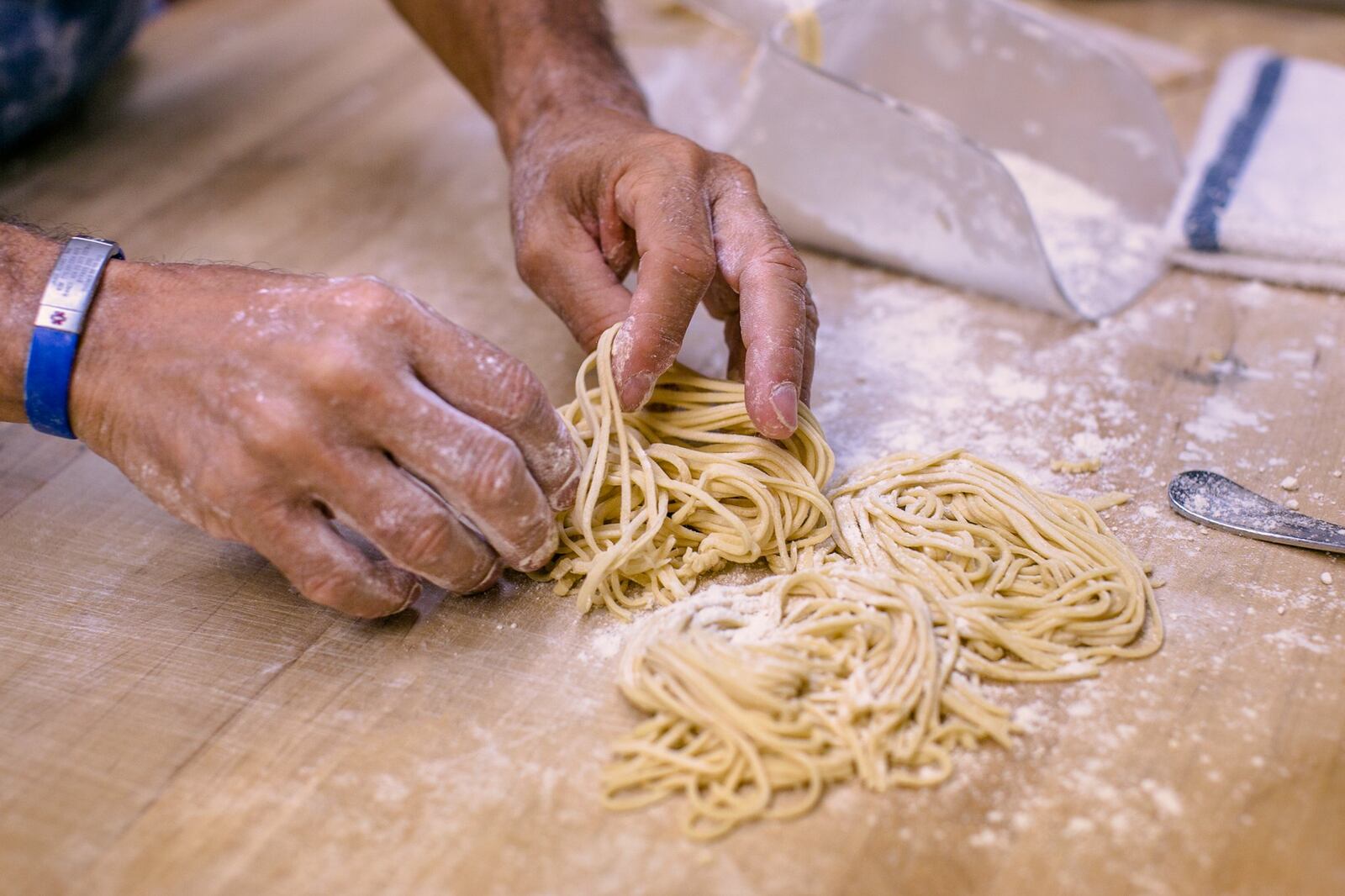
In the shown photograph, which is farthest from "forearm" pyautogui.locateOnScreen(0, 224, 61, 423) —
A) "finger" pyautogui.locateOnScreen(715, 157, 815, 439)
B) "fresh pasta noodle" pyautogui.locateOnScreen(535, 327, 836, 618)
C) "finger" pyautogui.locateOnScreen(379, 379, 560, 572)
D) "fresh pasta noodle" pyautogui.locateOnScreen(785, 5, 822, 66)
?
"fresh pasta noodle" pyautogui.locateOnScreen(785, 5, 822, 66)

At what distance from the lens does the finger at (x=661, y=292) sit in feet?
5.92

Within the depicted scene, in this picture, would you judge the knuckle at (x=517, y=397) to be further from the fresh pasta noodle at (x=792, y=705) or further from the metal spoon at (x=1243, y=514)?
the metal spoon at (x=1243, y=514)

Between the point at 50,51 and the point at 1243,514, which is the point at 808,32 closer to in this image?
the point at 1243,514

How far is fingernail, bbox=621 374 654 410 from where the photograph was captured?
183 cm

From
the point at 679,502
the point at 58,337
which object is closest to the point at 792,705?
the point at 679,502

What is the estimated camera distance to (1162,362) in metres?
2.39

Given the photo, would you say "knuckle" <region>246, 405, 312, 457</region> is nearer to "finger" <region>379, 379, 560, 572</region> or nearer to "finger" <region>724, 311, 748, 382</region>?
"finger" <region>379, 379, 560, 572</region>

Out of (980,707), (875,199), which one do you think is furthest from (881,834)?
(875,199)

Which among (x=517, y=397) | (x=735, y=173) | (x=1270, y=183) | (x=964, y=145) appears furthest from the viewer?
(x=1270, y=183)

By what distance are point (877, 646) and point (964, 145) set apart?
3.95ft

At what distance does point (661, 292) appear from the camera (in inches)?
70.9

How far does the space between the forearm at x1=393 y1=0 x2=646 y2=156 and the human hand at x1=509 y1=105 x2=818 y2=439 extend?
0.15m

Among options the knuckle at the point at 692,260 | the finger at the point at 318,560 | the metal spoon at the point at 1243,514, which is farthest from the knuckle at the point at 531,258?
the metal spoon at the point at 1243,514

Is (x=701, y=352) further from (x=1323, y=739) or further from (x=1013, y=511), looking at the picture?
(x=1323, y=739)
